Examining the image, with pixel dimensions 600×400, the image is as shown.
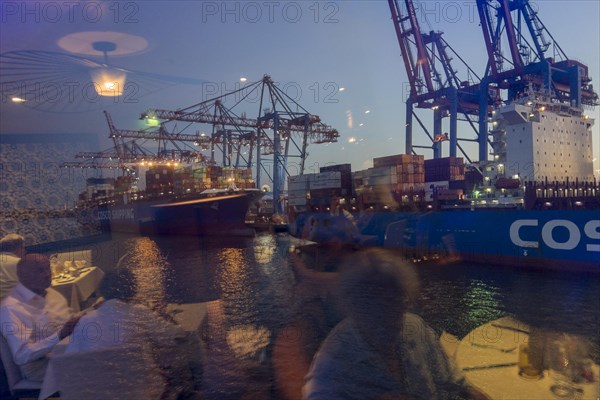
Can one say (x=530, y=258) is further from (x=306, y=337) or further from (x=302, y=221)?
(x=302, y=221)

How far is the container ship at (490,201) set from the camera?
61.7 feet

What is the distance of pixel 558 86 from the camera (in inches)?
1574

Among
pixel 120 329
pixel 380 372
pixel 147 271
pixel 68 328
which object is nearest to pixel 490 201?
pixel 147 271

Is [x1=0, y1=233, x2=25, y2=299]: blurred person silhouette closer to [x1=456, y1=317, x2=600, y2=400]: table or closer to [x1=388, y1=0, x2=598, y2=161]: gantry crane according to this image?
[x1=456, y1=317, x2=600, y2=400]: table

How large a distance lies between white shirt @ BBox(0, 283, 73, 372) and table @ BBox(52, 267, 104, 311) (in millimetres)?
1520

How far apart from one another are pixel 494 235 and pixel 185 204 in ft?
100

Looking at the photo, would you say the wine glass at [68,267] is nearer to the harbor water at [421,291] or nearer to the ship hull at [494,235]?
the harbor water at [421,291]

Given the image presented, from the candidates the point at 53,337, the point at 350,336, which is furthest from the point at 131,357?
the point at 350,336

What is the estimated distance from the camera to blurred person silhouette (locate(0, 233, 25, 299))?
400 centimetres

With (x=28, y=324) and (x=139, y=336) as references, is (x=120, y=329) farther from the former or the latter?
(x=28, y=324)

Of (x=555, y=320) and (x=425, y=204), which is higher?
(x=425, y=204)

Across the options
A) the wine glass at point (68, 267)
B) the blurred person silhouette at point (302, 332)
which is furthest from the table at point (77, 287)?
the blurred person silhouette at point (302, 332)

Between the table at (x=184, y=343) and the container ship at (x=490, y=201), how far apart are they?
18.8 meters

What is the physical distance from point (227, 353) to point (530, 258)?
17848mm
